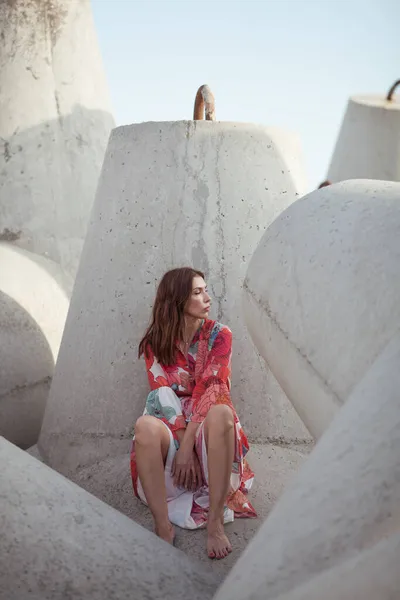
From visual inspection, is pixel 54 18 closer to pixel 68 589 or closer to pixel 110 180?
pixel 110 180

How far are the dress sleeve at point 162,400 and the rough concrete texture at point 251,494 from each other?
0.91 feet

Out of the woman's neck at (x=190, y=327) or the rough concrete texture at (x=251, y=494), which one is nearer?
the rough concrete texture at (x=251, y=494)

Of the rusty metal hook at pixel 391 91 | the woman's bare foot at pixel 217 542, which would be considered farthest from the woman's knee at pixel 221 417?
the rusty metal hook at pixel 391 91

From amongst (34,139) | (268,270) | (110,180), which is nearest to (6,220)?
(34,139)

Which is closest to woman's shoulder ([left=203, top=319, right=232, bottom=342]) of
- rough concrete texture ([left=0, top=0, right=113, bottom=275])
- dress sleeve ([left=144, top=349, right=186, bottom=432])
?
dress sleeve ([left=144, top=349, right=186, bottom=432])

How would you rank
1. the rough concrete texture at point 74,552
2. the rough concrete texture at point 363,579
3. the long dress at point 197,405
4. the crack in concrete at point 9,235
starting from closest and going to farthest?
1. the rough concrete texture at point 363,579
2. the rough concrete texture at point 74,552
3. the long dress at point 197,405
4. the crack in concrete at point 9,235

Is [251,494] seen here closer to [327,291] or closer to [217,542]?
[217,542]

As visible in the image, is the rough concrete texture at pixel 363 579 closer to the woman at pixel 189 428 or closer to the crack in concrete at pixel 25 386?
the woman at pixel 189 428

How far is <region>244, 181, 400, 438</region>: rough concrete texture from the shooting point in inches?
61.0

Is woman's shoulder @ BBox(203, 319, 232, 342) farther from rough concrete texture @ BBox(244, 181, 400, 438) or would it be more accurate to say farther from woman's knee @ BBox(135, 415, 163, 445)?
woman's knee @ BBox(135, 415, 163, 445)

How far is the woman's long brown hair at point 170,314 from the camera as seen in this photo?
85.8 inches

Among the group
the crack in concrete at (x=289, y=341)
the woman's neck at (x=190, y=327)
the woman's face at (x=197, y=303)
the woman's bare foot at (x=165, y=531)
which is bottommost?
the woman's bare foot at (x=165, y=531)

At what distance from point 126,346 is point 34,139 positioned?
4.25 ft

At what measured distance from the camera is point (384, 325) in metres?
1.49
